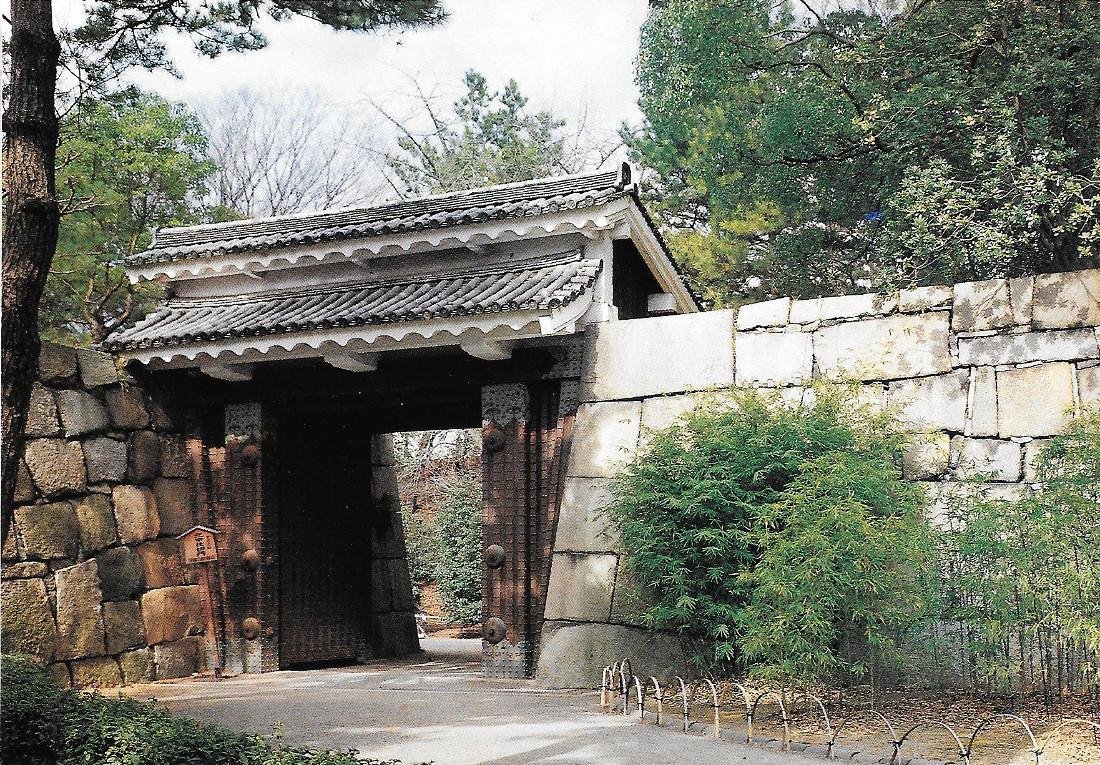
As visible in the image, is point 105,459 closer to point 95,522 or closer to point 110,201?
point 95,522

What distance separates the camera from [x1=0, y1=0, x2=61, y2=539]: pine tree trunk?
468cm

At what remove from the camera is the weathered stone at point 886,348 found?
647 centimetres

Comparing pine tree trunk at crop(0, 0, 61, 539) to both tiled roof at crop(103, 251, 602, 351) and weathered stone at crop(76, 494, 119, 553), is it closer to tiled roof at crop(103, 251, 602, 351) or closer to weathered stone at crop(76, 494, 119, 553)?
tiled roof at crop(103, 251, 602, 351)

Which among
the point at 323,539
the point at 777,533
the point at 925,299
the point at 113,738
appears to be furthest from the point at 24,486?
the point at 925,299

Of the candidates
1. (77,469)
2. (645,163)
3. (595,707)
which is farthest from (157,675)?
(645,163)

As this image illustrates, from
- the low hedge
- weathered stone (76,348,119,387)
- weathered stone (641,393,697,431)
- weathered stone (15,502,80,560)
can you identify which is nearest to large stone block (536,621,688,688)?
weathered stone (641,393,697,431)

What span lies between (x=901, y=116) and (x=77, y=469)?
707cm

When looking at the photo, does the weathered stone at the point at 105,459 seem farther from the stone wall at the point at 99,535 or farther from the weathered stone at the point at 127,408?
the weathered stone at the point at 127,408

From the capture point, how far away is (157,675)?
7.70 metres

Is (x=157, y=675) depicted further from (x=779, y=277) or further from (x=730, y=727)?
(x=779, y=277)

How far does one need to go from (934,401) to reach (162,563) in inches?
225

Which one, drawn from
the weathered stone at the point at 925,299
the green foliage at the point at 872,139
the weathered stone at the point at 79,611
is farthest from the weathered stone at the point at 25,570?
the green foliage at the point at 872,139

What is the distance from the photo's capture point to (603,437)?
7.16 metres

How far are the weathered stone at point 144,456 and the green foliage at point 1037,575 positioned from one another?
573 cm
